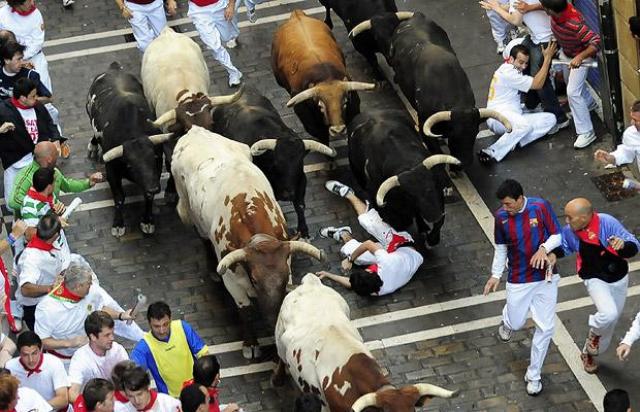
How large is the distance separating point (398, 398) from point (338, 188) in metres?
6.34

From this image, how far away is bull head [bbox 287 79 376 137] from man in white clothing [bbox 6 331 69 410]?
21.5 ft

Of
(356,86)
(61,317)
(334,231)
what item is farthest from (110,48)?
(61,317)

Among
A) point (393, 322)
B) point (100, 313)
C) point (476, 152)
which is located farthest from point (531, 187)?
point (100, 313)

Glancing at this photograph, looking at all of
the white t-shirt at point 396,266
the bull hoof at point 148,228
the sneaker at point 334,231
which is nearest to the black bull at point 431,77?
the sneaker at point 334,231

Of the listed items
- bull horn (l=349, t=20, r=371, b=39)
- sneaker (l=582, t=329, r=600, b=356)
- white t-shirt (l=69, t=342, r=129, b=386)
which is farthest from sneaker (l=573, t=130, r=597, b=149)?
white t-shirt (l=69, t=342, r=129, b=386)

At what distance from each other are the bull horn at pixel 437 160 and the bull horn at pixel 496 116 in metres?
1.18

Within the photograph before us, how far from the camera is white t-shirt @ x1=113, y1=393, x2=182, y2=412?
560 inches

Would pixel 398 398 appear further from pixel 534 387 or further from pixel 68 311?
pixel 68 311

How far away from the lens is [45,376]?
49.1 feet

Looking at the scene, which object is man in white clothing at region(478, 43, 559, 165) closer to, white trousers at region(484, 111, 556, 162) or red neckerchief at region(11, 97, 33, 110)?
white trousers at region(484, 111, 556, 162)

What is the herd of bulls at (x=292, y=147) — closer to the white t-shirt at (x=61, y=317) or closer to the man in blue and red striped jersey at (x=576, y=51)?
the man in blue and red striped jersey at (x=576, y=51)

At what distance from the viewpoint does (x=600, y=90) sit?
20656 mm

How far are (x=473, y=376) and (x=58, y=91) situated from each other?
9.39m

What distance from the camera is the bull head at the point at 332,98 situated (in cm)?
2038
